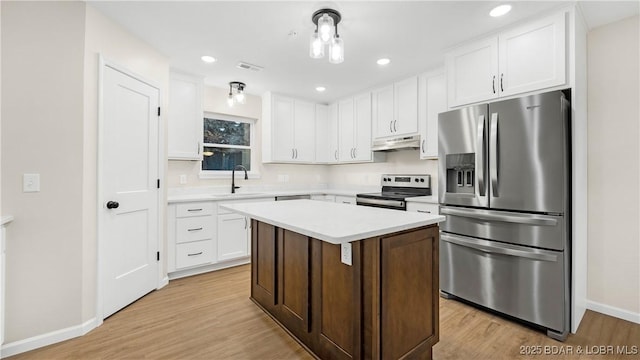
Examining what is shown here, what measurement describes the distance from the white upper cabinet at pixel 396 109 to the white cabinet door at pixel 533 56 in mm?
1259

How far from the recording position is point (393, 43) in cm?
277

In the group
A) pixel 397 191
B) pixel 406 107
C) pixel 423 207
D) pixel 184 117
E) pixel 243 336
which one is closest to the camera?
pixel 243 336

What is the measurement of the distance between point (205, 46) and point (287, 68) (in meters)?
0.96

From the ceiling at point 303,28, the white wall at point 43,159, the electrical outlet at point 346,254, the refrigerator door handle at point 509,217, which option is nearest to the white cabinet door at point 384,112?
the ceiling at point 303,28

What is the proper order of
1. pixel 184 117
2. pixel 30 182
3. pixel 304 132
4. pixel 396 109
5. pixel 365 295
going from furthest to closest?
1. pixel 304 132
2. pixel 396 109
3. pixel 184 117
4. pixel 30 182
5. pixel 365 295

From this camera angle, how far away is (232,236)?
12.0ft

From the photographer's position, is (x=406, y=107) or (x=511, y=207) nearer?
(x=511, y=207)

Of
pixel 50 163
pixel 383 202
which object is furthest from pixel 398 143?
pixel 50 163

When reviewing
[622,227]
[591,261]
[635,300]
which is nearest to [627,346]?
[635,300]

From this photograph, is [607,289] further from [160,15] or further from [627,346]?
[160,15]

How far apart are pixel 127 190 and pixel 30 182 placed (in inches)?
26.9

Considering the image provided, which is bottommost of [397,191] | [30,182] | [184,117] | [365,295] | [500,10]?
[365,295]

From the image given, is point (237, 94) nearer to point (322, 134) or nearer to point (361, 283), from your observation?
point (322, 134)

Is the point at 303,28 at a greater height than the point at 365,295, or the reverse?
the point at 303,28
